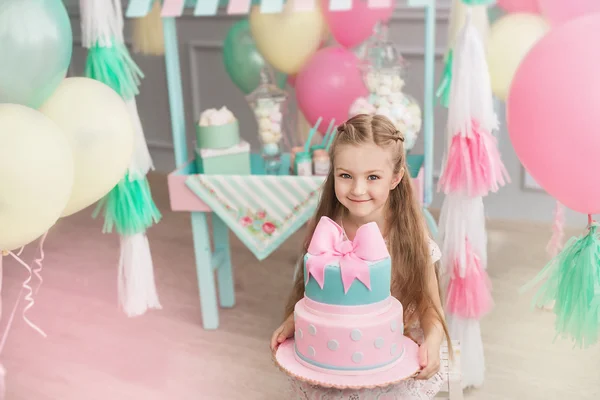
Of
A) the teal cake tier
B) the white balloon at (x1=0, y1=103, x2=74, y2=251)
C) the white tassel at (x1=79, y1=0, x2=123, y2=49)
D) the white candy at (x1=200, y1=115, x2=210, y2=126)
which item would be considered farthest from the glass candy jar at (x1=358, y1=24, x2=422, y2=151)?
the white balloon at (x1=0, y1=103, x2=74, y2=251)

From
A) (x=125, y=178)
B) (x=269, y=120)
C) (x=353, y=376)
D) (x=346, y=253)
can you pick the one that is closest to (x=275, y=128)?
(x=269, y=120)

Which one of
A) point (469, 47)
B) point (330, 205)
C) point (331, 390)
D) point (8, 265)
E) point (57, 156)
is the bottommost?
point (8, 265)

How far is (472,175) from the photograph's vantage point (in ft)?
5.71

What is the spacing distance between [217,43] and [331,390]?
2.96 metres

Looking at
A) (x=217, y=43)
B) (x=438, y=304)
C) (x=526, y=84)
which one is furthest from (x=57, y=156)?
(x=217, y=43)

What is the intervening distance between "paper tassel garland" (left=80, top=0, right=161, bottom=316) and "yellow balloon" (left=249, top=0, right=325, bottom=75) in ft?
1.62

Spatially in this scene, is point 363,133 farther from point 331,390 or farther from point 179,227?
point 179,227

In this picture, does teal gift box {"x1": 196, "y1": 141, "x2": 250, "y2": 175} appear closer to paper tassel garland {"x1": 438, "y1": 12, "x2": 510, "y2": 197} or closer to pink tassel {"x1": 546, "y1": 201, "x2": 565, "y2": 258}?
paper tassel garland {"x1": 438, "y1": 12, "x2": 510, "y2": 197}

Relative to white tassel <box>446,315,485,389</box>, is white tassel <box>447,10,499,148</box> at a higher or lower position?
higher

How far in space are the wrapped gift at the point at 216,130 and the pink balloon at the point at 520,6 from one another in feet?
3.14

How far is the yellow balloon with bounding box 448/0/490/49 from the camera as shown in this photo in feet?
5.93

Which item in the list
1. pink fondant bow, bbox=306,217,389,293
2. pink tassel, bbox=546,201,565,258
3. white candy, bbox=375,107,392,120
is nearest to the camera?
pink fondant bow, bbox=306,217,389,293

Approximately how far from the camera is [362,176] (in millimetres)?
1330

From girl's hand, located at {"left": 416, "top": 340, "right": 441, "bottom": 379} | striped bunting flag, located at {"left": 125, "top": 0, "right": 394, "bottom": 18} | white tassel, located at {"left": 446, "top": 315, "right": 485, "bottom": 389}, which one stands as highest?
striped bunting flag, located at {"left": 125, "top": 0, "right": 394, "bottom": 18}
